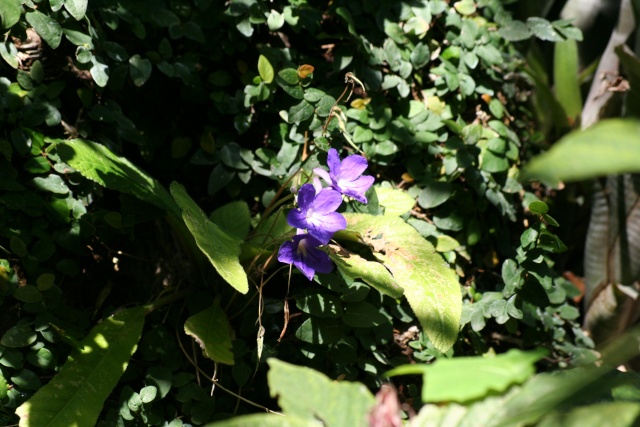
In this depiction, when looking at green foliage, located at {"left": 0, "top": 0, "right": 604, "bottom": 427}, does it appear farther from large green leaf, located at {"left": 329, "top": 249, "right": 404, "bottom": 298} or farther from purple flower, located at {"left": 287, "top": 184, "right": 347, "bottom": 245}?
purple flower, located at {"left": 287, "top": 184, "right": 347, "bottom": 245}

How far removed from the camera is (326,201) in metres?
1.37

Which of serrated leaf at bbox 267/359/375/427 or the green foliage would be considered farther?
the green foliage

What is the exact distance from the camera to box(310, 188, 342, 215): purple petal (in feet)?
4.47

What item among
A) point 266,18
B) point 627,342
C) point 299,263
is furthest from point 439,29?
point 627,342

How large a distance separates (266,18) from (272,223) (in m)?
0.58

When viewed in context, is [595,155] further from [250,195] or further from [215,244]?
[250,195]

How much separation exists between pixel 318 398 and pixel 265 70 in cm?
125

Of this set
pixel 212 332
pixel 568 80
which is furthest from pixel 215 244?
pixel 568 80

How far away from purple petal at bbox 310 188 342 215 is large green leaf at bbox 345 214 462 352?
25 cm

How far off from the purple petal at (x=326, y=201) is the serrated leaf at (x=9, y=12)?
758 mm

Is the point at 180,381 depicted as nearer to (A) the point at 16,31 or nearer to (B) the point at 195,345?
(B) the point at 195,345

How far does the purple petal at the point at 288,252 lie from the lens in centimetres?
138

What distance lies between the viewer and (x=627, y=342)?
717 mm

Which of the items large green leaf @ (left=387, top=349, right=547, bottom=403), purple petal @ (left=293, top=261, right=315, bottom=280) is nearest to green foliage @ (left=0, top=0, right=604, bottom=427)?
purple petal @ (left=293, top=261, right=315, bottom=280)
